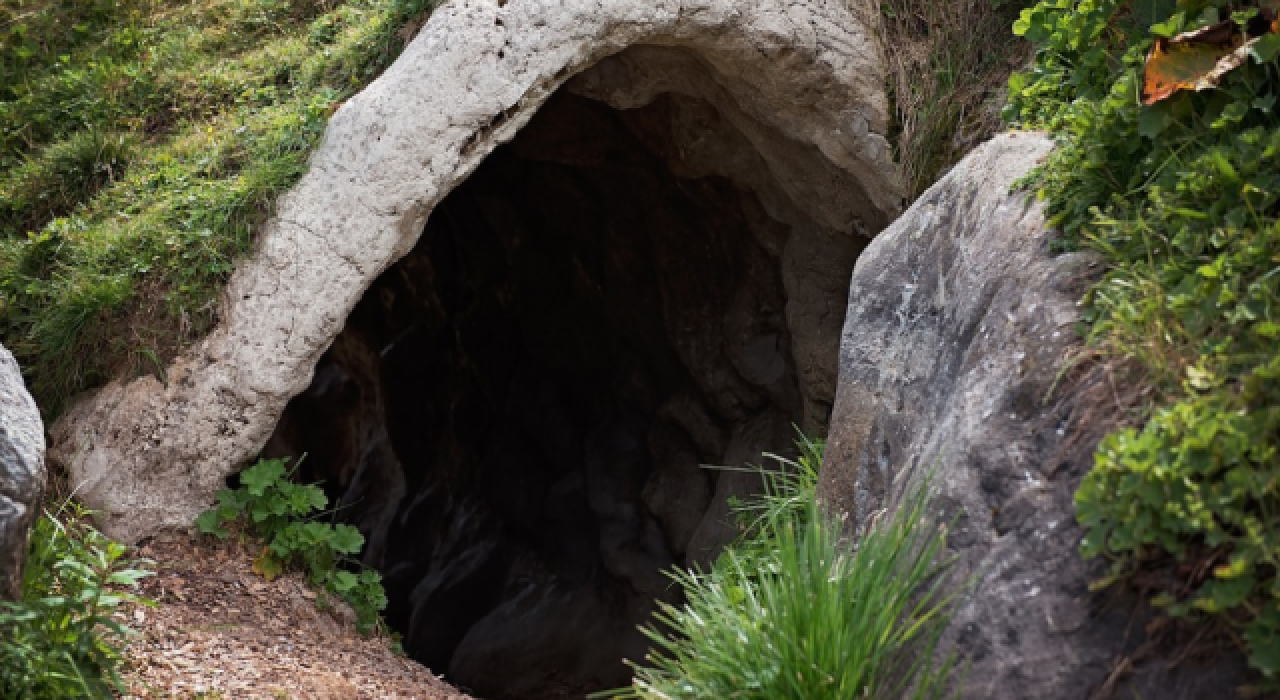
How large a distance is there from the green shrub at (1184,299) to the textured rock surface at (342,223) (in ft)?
7.15

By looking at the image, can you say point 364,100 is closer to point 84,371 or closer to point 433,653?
point 84,371

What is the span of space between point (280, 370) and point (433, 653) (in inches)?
196

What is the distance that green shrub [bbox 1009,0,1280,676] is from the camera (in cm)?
243

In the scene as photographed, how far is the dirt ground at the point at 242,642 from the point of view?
4.01 meters

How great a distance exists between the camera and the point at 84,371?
5.08m

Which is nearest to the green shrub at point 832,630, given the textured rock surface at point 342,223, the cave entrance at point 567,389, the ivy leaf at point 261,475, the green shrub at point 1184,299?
the green shrub at point 1184,299

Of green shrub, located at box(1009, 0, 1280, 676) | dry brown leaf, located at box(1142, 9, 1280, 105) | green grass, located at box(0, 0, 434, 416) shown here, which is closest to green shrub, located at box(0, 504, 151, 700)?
green grass, located at box(0, 0, 434, 416)

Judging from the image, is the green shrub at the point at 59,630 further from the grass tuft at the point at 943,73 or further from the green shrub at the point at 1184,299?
the grass tuft at the point at 943,73

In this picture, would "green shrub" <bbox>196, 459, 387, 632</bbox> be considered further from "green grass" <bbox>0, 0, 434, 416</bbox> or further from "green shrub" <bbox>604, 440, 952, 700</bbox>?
"green shrub" <bbox>604, 440, 952, 700</bbox>

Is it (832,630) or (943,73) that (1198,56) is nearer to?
(832,630)

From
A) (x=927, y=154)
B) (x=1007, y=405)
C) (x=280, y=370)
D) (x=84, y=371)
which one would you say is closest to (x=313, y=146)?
(x=280, y=370)

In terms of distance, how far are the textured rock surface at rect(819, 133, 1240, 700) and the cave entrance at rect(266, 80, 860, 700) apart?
120 inches

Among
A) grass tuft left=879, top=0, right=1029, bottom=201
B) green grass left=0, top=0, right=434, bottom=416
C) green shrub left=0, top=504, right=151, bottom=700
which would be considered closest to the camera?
green shrub left=0, top=504, right=151, bottom=700

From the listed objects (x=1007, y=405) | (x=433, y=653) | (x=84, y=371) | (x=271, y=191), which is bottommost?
(x=433, y=653)
